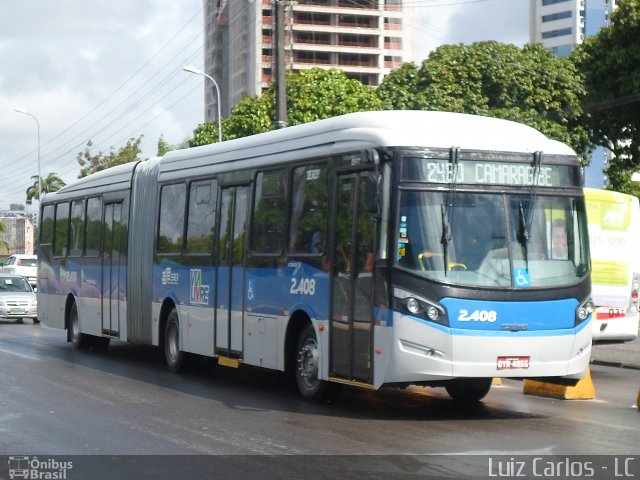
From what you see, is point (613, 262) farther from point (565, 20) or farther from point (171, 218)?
point (565, 20)

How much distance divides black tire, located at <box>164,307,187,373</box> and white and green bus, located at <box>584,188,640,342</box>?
20.5 feet

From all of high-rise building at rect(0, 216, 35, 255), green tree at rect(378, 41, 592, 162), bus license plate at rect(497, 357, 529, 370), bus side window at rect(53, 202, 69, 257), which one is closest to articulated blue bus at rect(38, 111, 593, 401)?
bus license plate at rect(497, 357, 529, 370)

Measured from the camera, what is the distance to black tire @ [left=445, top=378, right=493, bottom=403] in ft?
46.3

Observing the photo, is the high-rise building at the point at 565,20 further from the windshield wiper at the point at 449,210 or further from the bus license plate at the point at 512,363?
the bus license plate at the point at 512,363

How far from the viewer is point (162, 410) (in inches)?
543

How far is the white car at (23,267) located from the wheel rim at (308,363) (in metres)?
39.1

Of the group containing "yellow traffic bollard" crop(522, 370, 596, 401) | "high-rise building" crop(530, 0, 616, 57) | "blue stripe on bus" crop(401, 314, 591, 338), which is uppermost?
"high-rise building" crop(530, 0, 616, 57)

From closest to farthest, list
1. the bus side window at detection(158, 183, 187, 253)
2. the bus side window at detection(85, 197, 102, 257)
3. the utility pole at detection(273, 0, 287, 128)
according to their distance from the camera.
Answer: the bus side window at detection(158, 183, 187, 253), the bus side window at detection(85, 197, 102, 257), the utility pole at detection(273, 0, 287, 128)

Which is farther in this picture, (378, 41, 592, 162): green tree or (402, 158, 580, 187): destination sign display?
(378, 41, 592, 162): green tree

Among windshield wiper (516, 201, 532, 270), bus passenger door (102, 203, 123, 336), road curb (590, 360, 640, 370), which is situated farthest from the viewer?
bus passenger door (102, 203, 123, 336)

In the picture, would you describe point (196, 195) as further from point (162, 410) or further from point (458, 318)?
point (458, 318)

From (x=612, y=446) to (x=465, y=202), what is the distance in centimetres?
320

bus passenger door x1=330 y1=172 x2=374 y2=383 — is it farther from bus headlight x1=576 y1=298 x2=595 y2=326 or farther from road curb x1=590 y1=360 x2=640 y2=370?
road curb x1=590 y1=360 x2=640 y2=370

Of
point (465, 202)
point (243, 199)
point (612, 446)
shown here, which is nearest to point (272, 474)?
point (612, 446)
